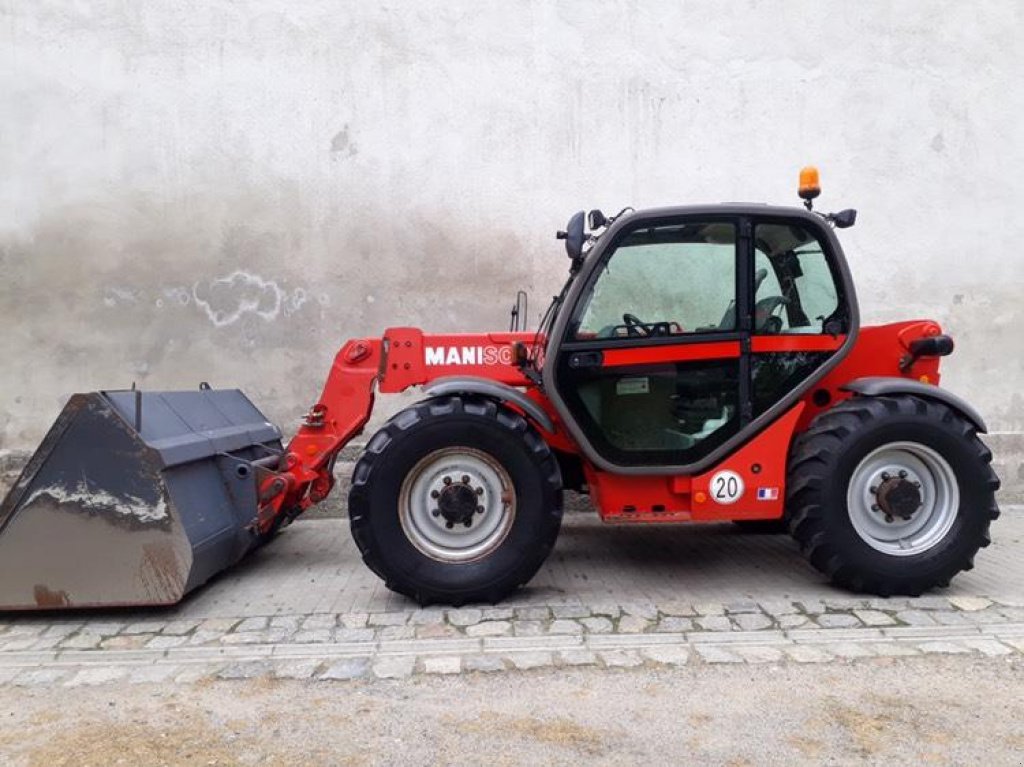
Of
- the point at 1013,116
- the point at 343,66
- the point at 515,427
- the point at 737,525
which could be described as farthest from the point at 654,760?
the point at 1013,116

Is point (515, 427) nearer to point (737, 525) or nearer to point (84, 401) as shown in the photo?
point (84, 401)

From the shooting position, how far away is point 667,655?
11.7 feet

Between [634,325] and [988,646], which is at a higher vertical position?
[634,325]

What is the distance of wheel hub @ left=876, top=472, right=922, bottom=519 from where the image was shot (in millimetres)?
4281

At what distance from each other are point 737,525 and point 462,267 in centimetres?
307

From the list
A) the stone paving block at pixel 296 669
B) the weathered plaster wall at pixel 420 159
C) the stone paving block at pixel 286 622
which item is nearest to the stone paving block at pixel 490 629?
the stone paving block at pixel 296 669

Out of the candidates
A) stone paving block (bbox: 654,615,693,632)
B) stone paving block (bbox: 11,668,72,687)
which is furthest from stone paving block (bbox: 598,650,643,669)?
stone paving block (bbox: 11,668,72,687)

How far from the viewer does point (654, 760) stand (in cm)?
267

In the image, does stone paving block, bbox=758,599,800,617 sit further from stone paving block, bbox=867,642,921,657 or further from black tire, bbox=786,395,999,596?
stone paving block, bbox=867,642,921,657

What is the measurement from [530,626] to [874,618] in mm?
1691

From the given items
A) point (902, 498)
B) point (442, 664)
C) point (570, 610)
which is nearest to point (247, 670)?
point (442, 664)

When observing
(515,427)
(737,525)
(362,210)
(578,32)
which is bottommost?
(737,525)

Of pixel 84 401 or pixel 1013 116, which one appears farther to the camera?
pixel 1013 116

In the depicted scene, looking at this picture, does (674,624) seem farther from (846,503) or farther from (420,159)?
(420,159)
